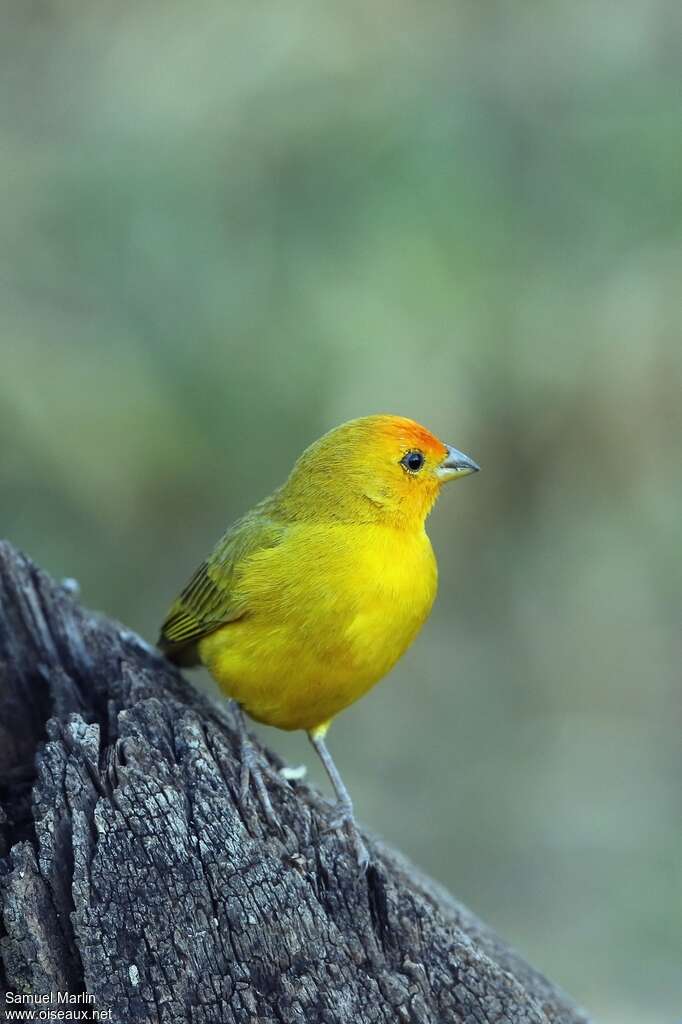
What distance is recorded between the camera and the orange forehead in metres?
4.70

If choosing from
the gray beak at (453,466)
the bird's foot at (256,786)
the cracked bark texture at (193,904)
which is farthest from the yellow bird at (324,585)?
the cracked bark texture at (193,904)

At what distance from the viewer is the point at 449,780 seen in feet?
28.3

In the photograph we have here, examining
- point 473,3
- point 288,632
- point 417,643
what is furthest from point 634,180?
point 288,632

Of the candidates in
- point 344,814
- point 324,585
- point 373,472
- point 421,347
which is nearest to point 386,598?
point 324,585

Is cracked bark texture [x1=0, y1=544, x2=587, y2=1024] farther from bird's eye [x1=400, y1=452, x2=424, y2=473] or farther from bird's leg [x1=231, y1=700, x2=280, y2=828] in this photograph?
bird's eye [x1=400, y1=452, x2=424, y2=473]

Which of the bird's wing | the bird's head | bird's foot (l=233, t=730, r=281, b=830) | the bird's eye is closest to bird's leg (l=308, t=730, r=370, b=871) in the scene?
bird's foot (l=233, t=730, r=281, b=830)

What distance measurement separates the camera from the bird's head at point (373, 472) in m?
4.59

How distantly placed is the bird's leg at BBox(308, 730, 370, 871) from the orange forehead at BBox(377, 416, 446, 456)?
1153 mm

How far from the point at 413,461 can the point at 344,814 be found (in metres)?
1.35

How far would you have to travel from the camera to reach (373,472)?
4633 mm

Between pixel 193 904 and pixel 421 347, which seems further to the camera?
pixel 421 347

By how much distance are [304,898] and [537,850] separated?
537 cm

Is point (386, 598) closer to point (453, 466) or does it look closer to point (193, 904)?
point (453, 466)

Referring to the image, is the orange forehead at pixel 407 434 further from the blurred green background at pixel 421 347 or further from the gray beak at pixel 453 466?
the blurred green background at pixel 421 347
